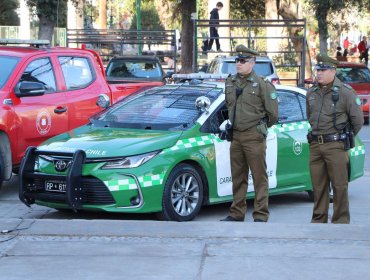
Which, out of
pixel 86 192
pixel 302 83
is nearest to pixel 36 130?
pixel 86 192

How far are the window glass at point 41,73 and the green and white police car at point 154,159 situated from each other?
145cm

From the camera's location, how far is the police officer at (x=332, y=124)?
296 inches

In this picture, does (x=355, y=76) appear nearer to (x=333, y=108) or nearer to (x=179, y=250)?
(x=333, y=108)

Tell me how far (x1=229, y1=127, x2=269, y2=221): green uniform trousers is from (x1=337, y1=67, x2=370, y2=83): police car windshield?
15173 mm

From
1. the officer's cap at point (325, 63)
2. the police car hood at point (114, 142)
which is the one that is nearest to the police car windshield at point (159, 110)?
the police car hood at point (114, 142)

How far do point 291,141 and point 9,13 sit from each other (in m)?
40.6

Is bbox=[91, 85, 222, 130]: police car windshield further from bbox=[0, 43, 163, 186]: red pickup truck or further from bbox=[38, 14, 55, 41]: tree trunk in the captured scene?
bbox=[38, 14, 55, 41]: tree trunk

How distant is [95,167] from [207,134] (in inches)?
55.6

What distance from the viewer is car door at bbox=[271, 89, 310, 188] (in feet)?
31.2

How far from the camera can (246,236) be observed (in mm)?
6859

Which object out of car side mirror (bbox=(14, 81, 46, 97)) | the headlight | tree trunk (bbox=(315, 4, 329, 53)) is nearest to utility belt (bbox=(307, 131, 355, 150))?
the headlight

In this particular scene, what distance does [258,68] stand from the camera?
20266 mm

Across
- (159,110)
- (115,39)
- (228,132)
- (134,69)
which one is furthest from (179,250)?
(115,39)

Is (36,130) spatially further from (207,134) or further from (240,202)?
(240,202)
